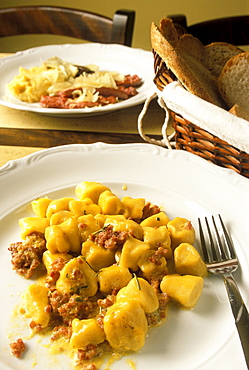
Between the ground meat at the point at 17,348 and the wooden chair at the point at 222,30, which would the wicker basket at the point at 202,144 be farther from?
the wooden chair at the point at 222,30

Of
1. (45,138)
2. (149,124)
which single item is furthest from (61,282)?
(149,124)

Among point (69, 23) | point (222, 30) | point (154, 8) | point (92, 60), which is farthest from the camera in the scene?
point (154, 8)

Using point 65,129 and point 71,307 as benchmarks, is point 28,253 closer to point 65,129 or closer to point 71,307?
point 71,307

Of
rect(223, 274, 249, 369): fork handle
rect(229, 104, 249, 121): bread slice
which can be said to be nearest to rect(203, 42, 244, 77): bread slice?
rect(229, 104, 249, 121): bread slice

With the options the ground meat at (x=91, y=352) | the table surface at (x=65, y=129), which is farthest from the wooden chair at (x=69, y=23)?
the ground meat at (x=91, y=352)

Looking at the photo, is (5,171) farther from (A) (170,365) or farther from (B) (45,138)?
(A) (170,365)

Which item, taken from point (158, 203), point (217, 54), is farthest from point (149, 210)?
point (217, 54)
